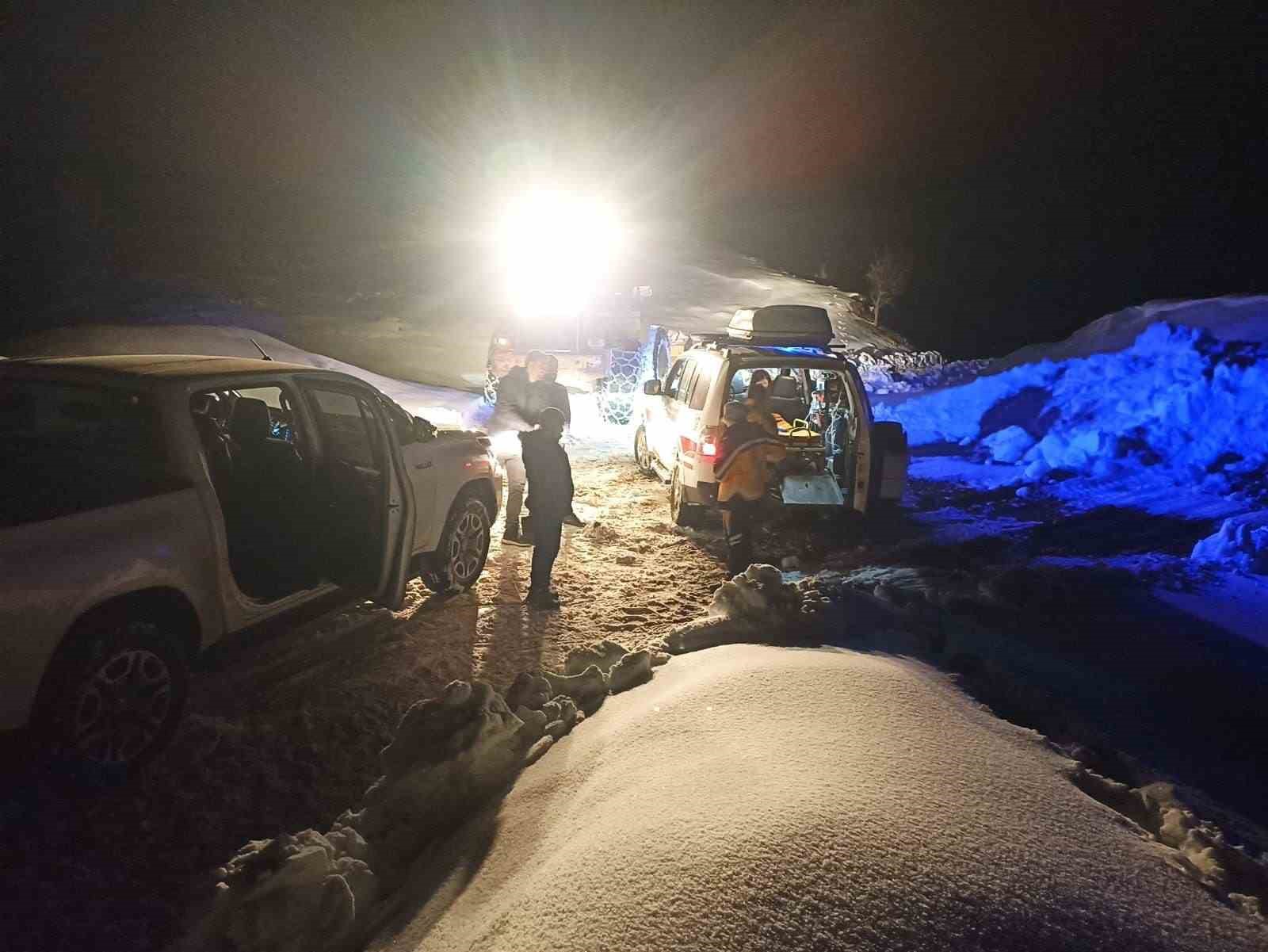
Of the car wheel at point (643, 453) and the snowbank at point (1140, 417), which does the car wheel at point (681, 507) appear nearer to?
the car wheel at point (643, 453)

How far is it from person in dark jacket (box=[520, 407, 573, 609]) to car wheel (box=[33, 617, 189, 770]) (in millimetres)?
2780

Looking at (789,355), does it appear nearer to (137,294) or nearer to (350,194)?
Answer: (137,294)

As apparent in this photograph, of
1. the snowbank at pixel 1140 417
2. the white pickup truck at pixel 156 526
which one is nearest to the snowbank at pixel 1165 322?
the snowbank at pixel 1140 417

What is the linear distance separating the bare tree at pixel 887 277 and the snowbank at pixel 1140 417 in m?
34.0

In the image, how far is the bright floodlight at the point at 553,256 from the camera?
16.7m

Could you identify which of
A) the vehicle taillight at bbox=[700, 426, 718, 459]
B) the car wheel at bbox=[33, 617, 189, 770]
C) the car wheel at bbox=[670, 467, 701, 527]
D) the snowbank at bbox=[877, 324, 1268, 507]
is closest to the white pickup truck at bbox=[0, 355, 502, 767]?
the car wheel at bbox=[33, 617, 189, 770]

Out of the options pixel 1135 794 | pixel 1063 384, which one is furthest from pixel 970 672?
pixel 1063 384

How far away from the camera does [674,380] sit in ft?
31.3

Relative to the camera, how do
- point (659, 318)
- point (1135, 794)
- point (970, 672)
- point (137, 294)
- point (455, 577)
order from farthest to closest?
point (659, 318)
point (137, 294)
point (455, 577)
point (970, 672)
point (1135, 794)

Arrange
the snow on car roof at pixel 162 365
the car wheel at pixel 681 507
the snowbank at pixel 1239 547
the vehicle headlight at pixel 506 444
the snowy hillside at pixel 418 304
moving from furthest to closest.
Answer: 1. the snowy hillside at pixel 418 304
2. the vehicle headlight at pixel 506 444
3. the car wheel at pixel 681 507
4. the snowbank at pixel 1239 547
5. the snow on car roof at pixel 162 365

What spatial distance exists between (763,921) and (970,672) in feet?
9.93

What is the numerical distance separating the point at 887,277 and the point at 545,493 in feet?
152

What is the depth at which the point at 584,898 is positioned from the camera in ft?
7.31

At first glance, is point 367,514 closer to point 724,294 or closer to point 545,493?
point 545,493
